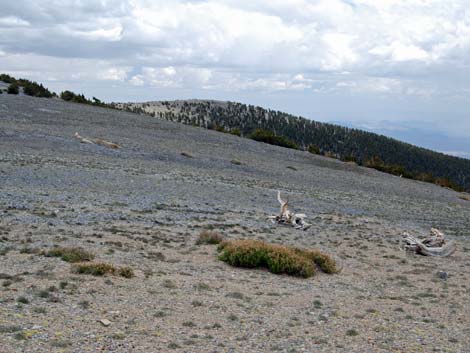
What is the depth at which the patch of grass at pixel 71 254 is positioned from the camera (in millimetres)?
11055

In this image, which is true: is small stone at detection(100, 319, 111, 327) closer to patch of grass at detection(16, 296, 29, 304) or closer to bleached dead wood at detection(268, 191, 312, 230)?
patch of grass at detection(16, 296, 29, 304)

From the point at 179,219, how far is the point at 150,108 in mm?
83868

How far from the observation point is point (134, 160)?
27656 millimetres

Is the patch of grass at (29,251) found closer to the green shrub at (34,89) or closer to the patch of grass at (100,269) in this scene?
the patch of grass at (100,269)

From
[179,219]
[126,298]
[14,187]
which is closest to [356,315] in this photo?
[126,298]

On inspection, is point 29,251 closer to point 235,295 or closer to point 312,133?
point 235,295

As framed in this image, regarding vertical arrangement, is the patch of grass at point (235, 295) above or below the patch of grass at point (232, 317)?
below

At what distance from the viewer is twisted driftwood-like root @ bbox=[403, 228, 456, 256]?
56.4ft

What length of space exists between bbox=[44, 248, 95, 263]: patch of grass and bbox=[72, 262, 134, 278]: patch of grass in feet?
1.36

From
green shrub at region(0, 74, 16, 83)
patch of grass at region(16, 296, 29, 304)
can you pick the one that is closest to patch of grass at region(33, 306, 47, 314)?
patch of grass at region(16, 296, 29, 304)

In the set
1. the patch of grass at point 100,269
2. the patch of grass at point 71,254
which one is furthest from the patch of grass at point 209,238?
the patch of grass at point 100,269

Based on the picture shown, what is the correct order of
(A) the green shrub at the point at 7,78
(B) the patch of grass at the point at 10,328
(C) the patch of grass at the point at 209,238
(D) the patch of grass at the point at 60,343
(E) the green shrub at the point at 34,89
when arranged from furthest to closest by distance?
(A) the green shrub at the point at 7,78
(E) the green shrub at the point at 34,89
(C) the patch of grass at the point at 209,238
(B) the patch of grass at the point at 10,328
(D) the patch of grass at the point at 60,343

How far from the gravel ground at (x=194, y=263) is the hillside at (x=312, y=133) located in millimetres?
52171

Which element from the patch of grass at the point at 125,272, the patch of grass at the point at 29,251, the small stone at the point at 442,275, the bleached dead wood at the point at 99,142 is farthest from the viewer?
the bleached dead wood at the point at 99,142
